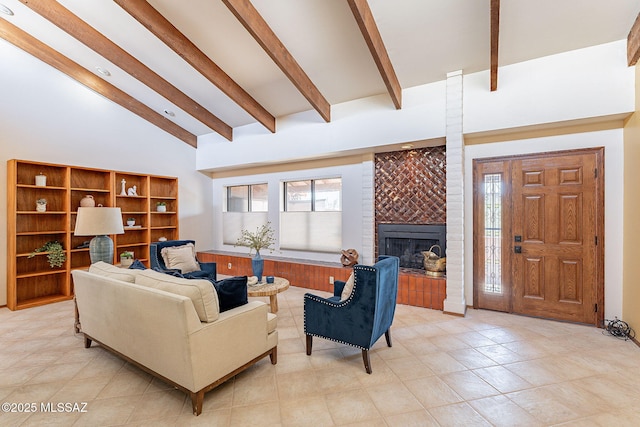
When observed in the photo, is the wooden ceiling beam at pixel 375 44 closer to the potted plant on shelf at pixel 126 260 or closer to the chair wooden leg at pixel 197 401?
the chair wooden leg at pixel 197 401

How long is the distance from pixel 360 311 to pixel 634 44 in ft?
11.9

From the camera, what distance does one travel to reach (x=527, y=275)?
3.73 m

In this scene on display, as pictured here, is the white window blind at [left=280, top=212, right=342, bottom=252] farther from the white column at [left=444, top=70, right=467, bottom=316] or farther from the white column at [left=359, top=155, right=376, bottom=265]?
the white column at [left=444, top=70, right=467, bottom=316]

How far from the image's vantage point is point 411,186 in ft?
14.8

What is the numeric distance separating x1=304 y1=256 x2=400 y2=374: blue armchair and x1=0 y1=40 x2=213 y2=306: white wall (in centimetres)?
460

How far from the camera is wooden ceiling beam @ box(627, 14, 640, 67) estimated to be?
2.78m

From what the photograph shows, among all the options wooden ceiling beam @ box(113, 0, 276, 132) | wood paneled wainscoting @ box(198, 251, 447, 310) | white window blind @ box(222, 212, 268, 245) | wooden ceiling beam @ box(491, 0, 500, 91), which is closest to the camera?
wooden ceiling beam @ box(491, 0, 500, 91)

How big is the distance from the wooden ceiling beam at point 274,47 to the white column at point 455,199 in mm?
1779

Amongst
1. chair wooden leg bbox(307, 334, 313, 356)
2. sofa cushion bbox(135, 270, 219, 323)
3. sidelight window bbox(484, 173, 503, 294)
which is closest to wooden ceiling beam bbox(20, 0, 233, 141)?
sofa cushion bbox(135, 270, 219, 323)

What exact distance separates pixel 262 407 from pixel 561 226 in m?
3.76

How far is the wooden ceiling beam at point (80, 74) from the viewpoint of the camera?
4.07 metres

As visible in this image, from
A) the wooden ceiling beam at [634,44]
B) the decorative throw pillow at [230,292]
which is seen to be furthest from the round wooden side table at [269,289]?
the wooden ceiling beam at [634,44]

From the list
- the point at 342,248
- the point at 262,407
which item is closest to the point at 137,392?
the point at 262,407

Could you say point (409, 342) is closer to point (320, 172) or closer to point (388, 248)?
point (388, 248)
